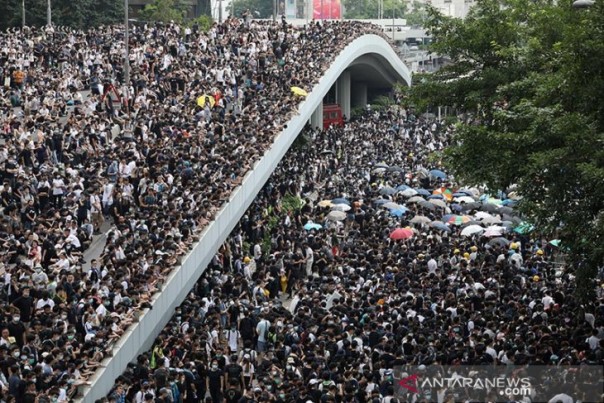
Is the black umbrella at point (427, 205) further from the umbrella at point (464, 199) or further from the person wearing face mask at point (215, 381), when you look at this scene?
the person wearing face mask at point (215, 381)

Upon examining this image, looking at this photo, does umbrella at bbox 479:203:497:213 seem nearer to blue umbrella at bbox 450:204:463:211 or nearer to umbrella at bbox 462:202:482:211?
umbrella at bbox 462:202:482:211

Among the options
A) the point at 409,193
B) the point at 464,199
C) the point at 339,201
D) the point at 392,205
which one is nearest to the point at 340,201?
the point at 339,201

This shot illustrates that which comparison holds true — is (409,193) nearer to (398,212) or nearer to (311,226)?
(398,212)

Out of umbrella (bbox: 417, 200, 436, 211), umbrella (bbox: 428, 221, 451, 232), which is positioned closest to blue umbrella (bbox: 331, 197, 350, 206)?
umbrella (bbox: 417, 200, 436, 211)

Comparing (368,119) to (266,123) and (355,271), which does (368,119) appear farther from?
(355,271)

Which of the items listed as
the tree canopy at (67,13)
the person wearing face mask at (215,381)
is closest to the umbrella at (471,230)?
the person wearing face mask at (215,381)

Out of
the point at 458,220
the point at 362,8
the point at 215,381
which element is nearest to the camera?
the point at 215,381
